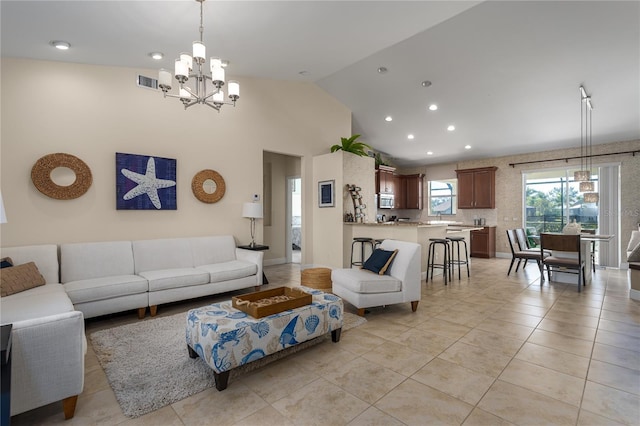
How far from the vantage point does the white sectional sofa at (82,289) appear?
67.8 inches

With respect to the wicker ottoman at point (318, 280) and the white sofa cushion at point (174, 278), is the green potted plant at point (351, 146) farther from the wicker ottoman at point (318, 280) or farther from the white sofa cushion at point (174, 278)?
the white sofa cushion at point (174, 278)

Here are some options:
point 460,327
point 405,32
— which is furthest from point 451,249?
point 405,32

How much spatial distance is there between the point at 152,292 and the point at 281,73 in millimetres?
4023

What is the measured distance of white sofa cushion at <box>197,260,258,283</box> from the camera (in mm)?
4074

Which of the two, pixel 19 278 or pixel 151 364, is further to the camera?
pixel 19 278

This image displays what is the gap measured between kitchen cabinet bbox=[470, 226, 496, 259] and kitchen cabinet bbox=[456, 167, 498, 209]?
67cm

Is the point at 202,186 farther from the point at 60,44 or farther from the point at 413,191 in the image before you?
the point at 413,191

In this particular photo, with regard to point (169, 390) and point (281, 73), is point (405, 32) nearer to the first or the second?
point (281, 73)

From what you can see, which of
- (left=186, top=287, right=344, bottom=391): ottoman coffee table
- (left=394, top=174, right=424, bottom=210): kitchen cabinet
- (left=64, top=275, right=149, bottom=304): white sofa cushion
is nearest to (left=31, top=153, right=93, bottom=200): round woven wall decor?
(left=64, top=275, right=149, bottom=304): white sofa cushion

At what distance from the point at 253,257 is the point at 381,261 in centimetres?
198

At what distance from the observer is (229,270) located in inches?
166

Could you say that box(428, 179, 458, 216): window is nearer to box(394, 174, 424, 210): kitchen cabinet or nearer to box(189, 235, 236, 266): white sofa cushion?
box(394, 174, 424, 210): kitchen cabinet

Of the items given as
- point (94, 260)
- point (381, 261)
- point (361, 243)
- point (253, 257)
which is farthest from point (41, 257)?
point (361, 243)

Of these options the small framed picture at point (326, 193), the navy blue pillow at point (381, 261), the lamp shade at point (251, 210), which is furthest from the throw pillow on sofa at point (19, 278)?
the small framed picture at point (326, 193)
